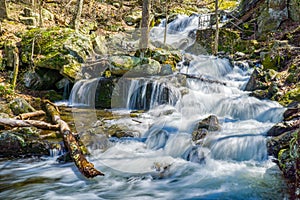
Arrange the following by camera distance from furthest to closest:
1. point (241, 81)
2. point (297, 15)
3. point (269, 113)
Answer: point (297, 15), point (241, 81), point (269, 113)

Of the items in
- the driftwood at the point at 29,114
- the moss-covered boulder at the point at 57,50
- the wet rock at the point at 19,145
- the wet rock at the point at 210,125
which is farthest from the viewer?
the moss-covered boulder at the point at 57,50

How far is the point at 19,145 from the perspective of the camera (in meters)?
5.68

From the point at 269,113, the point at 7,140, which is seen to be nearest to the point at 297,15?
the point at 269,113

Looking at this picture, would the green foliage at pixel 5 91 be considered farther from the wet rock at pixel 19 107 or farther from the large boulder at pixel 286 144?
the large boulder at pixel 286 144

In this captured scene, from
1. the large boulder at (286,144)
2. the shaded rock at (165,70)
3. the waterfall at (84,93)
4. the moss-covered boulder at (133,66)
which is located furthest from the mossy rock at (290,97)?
the waterfall at (84,93)

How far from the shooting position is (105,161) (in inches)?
221

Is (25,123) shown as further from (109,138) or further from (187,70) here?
(187,70)

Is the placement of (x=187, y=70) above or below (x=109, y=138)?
above

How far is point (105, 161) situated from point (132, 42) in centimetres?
1209

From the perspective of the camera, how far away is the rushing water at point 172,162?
14.8ft

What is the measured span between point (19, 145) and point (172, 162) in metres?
3.29

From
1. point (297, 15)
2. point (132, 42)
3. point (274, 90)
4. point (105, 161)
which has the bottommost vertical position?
point (105, 161)

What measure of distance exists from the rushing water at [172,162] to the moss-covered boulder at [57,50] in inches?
94.7

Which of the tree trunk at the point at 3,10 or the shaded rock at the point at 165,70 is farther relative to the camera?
the tree trunk at the point at 3,10
